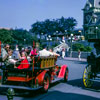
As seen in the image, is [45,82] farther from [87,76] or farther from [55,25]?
[55,25]

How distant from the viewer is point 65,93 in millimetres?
8523

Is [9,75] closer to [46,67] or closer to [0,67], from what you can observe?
[0,67]

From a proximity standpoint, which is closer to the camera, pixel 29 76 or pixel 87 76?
pixel 29 76

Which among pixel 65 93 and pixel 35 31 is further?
pixel 35 31

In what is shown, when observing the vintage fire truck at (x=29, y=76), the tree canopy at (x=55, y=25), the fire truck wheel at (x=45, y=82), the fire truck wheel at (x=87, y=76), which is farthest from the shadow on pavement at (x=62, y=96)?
the tree canopy at (x=55, y=25)

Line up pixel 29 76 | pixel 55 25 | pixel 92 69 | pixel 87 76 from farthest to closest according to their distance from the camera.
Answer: pixel 55 25
pixel 92 69
pixel 87 76
pixel 29 76

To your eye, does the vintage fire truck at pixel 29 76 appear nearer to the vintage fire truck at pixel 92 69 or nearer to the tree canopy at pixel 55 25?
the vintage fire truck at pixel 92 69

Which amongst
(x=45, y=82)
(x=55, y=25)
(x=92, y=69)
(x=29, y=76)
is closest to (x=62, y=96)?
(x=45, y=82)

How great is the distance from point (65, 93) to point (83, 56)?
1073 inches

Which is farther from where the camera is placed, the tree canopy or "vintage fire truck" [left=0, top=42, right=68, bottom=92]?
the tree canopy

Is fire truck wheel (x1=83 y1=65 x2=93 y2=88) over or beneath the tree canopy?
beneath

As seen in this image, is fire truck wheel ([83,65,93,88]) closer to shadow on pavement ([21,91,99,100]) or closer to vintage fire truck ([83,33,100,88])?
vintage fire truck ([83,33,100,88])

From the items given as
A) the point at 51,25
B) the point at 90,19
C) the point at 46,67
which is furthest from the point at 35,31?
the point at 46,67

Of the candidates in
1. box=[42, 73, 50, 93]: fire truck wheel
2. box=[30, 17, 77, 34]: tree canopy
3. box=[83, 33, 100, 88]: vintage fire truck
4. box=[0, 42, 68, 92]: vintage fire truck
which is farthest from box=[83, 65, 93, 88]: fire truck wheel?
box=[30, 17, 77, 34]: tree canopy
